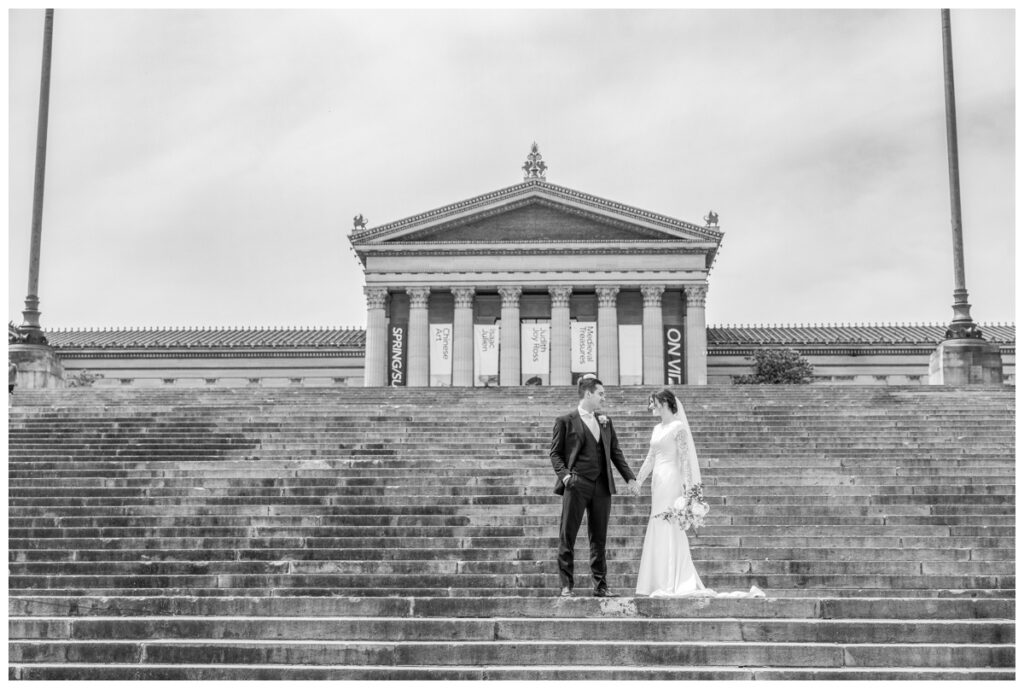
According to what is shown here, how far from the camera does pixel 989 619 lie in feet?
30.6

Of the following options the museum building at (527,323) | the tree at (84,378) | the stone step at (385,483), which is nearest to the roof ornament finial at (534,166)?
the museum building at (527,323)

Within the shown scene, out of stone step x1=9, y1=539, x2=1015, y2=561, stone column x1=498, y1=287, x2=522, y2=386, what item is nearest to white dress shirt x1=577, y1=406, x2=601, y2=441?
stone step x1=9, y1=539, x2=1015, y2=561

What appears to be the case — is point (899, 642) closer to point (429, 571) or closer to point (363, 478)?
point (429, 571)

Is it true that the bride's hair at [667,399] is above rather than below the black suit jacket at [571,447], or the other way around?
above

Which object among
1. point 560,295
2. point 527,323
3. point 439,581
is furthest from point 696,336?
point 439,581

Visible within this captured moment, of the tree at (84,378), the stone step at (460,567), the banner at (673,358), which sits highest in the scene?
the banner at (673,358)

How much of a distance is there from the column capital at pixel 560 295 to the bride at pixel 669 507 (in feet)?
115

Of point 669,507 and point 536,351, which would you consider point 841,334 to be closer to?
point 536,351

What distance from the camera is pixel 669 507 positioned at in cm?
991

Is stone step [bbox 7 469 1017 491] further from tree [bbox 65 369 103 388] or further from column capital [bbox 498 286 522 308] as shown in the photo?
column capital [bbox 498 286 522 308]

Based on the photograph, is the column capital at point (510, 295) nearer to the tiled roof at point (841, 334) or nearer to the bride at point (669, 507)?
the tiled roof at point (841, 334)

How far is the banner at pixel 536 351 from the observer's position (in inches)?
1731

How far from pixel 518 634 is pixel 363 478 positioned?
21.7 feet

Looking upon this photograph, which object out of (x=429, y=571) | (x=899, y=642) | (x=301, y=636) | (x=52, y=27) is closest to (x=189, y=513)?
(x=429, y=571)
